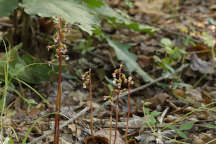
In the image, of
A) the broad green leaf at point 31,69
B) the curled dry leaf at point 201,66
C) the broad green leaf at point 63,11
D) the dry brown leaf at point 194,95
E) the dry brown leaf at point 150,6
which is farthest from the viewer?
the dry brown leaf at point 150,6

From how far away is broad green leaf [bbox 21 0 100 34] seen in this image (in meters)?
1.24

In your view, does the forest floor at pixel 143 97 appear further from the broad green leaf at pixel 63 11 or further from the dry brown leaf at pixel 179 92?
the broad green leaf at pixel 63 11

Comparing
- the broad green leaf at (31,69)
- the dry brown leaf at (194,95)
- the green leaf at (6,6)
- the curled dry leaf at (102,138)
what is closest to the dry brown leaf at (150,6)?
the dry brown leaf at (194,95)

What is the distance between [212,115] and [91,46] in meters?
1.35

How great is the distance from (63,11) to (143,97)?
1.07m

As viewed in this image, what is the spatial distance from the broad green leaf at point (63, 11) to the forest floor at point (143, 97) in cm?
30

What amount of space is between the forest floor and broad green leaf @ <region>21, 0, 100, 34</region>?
0.30 meters

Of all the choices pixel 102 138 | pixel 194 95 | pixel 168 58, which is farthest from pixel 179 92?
pixel 102 138

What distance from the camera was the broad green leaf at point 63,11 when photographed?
1.24 metres

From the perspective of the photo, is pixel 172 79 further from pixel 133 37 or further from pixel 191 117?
pixel 133 37

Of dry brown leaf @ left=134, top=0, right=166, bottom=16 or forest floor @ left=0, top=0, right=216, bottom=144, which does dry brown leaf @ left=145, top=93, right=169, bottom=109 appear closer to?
forest floor @ left=0, top=0, right=216, bottom=144

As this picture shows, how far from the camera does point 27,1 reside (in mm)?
1358

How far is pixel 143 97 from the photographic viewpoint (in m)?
2.10

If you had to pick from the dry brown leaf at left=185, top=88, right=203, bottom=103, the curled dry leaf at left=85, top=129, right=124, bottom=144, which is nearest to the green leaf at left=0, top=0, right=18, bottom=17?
the curled dry leaf at left=85, top=129, right=124, bottom=144
